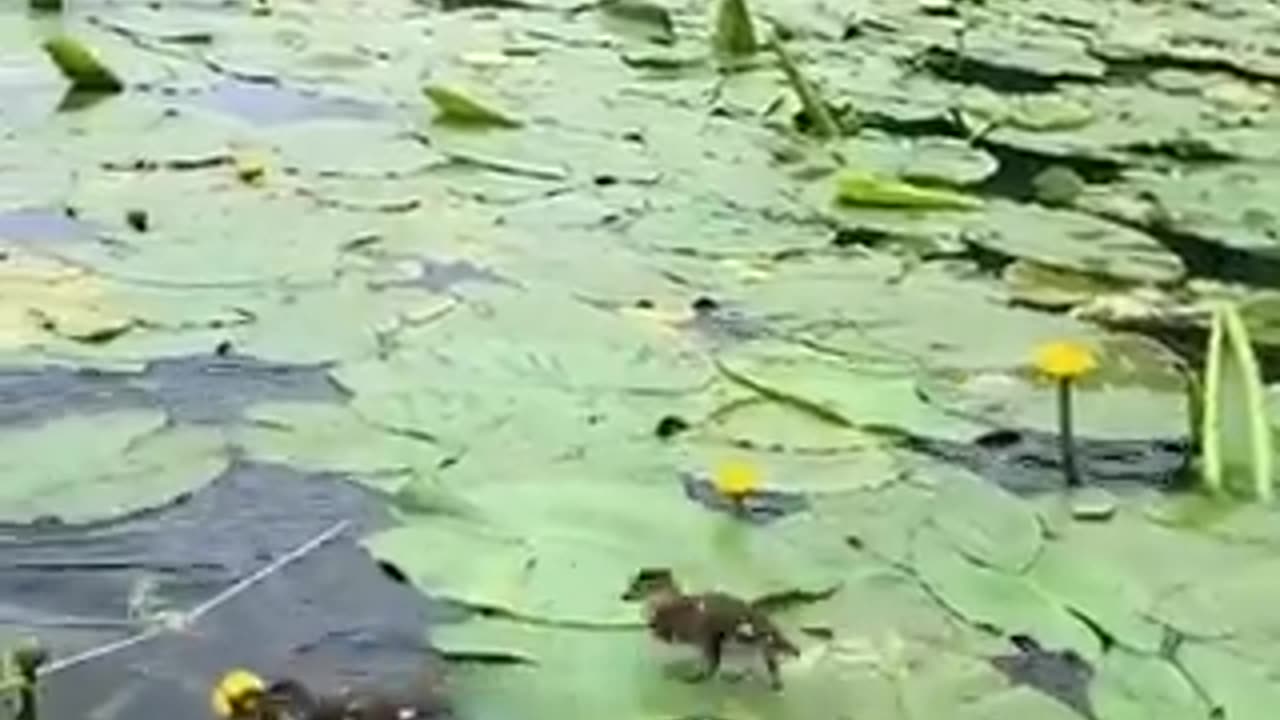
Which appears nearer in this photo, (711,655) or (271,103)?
(711,655)

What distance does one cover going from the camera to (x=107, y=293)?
2.12 meters

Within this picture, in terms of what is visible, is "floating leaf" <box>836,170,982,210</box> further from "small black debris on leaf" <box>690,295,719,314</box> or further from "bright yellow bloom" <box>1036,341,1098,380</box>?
"bright yellow bloom" <box>1036,341,1098,380</box>

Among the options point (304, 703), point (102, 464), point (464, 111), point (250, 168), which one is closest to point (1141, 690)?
point (304, 703)

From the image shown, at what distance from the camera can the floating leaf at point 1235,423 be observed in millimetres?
1793

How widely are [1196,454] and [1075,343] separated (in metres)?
0.29

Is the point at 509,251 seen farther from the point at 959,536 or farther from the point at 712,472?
the point at 959,536

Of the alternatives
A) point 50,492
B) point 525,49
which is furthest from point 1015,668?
point 525,49

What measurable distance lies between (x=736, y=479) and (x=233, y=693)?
0.50 metres

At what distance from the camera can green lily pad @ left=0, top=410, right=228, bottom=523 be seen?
1.68 meters

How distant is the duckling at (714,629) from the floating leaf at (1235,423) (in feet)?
1.53

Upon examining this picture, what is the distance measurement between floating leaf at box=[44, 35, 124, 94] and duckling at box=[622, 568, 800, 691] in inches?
63.4

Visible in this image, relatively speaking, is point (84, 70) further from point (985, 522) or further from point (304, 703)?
point (304, 703)

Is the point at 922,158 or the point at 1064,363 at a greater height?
the point at 1064,363

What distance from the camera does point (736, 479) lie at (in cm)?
170
